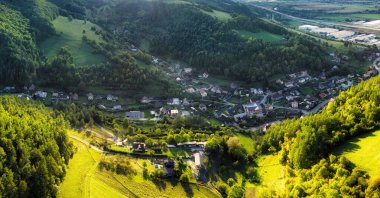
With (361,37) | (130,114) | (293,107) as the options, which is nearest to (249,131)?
(293,107)

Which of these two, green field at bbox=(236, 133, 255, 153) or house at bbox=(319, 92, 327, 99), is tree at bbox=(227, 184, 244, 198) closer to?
green field at bbox=(236, 133, 255, 153)

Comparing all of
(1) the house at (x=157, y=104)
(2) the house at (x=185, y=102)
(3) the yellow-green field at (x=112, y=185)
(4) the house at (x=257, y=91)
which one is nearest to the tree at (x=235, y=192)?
(3) the yellow-green field at (x=112, y=185)

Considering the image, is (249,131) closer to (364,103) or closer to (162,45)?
(364,103)

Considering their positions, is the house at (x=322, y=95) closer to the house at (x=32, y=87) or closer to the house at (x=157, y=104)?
the house at (x=157, y=104)

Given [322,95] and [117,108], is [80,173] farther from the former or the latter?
[322,95]

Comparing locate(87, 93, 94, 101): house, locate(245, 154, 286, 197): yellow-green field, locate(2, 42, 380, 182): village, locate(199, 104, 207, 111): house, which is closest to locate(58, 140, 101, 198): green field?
locate(245, 154, 286, 197): yellow-green field
